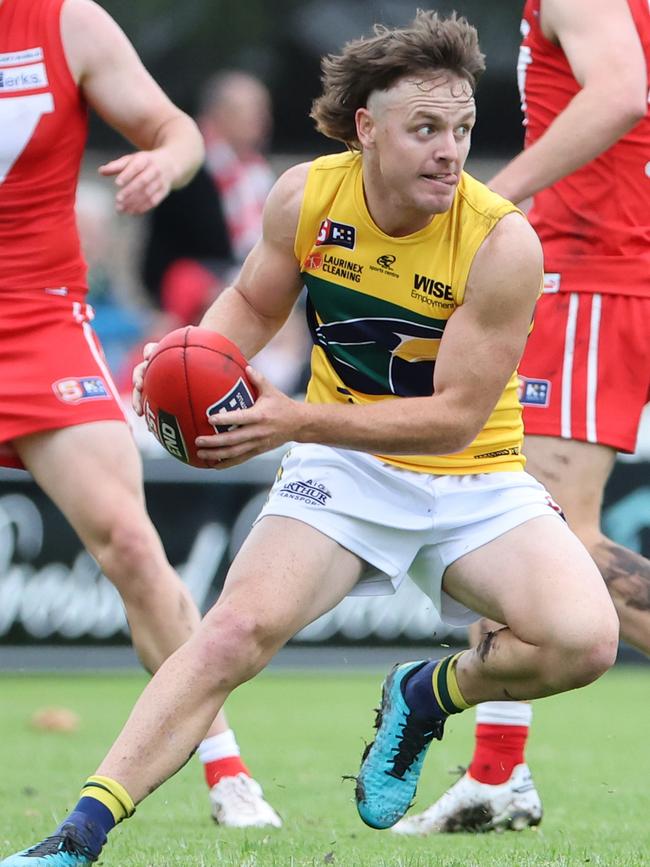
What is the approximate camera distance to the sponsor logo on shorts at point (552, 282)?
5.52 m

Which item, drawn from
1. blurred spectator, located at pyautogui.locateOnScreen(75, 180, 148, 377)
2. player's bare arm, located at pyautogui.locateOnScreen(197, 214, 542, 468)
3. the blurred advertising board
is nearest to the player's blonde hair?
player's bare arm, located at pyautogui.locateOnScreen(197, 214, 542, 468)

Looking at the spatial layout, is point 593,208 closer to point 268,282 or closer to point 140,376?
point 268,282

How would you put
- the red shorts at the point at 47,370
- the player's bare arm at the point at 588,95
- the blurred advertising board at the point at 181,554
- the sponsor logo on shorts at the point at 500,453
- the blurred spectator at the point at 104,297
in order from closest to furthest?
1. the sponsor logo on shorts at the point at 500,453
2. the player's bare arm at the point at 588,95
3. the red shorts at the point at 47,370
4. the blurred advertising board at the point at 181,554
5. the blurred spectator at the point at 104,297

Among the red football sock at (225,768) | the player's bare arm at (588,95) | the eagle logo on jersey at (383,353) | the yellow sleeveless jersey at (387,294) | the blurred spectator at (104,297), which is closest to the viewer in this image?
the yellow sleeveless jersey at (387,294)

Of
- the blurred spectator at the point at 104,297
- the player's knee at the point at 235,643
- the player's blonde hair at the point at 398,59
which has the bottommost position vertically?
the blurred spectator at the point at 104,297

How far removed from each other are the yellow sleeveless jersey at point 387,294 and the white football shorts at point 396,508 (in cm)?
7

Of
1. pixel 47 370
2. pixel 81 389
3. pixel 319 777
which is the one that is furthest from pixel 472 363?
pixel 319 777

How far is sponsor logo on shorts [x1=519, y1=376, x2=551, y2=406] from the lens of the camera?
548cm

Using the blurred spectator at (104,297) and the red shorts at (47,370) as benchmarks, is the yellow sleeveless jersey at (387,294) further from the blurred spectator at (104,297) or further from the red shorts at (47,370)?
the blurred spectator at (104,297)

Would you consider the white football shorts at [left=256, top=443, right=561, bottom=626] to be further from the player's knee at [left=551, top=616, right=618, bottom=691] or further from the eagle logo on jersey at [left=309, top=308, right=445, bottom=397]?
the player's knee at [left=551, top=616, right=618, bottom=691]

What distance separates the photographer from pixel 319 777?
21.5 ft

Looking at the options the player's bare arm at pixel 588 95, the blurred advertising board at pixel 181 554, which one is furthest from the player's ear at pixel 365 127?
the blurred advertising board at pixel 181 554

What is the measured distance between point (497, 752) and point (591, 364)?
126 centimetres

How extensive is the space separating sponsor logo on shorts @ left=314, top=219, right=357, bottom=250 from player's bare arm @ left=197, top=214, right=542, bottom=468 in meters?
0.37
